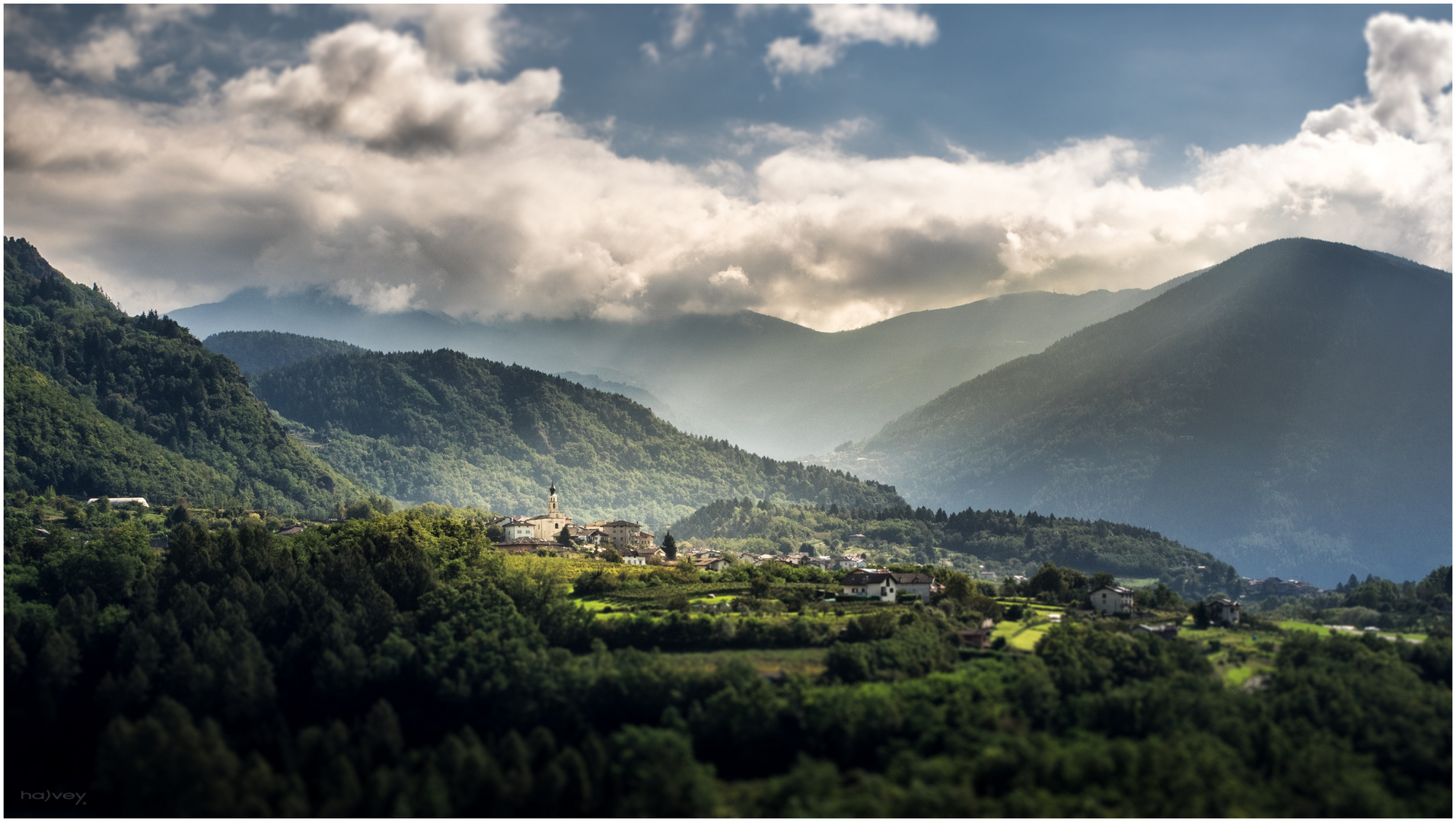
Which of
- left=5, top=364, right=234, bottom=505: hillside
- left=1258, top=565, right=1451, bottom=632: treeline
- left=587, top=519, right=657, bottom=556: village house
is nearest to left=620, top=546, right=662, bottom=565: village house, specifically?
left=587, top=519, right=657, bottom=556: village house

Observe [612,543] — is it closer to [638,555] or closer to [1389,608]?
[638,555]

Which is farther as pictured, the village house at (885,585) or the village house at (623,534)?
the village house at (623,534)

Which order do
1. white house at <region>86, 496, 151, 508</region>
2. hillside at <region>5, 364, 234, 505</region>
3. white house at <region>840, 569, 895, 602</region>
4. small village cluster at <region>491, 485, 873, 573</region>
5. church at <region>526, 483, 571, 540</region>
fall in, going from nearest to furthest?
white house at <region>840, 569, 895, 602</region>
small village cluster at <region>491, 485, 873, 573</region>
church at <region>526, 483, 571, 540</region>
white house at <region>86, 496, 151, 508</region>
hillside at <region>5, 364, 234, 505</region>

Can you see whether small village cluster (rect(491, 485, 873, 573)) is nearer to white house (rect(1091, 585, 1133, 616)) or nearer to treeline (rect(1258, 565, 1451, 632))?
white house (rect(1091, 585, 1133, 616))

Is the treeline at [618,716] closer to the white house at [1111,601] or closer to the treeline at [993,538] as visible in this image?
the white house at [1111,601]

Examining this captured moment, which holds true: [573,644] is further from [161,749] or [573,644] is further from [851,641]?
[161,749]

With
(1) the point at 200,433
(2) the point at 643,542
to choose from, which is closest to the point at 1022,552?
(2) the point at 643,542

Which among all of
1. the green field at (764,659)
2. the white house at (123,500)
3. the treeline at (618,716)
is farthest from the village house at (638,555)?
the white house at (123,500)
